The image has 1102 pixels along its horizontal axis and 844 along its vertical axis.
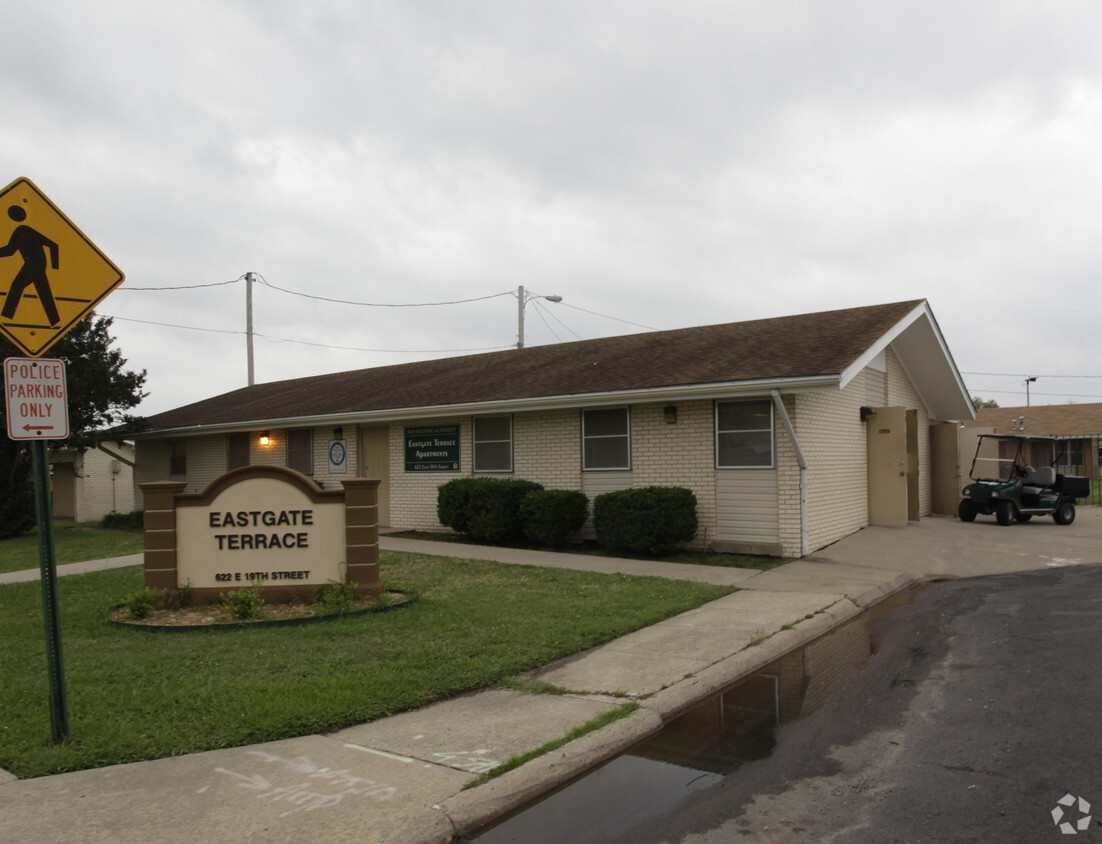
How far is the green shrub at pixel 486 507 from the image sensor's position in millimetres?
14703

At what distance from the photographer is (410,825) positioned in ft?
12.7

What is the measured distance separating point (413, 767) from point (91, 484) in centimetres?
2690

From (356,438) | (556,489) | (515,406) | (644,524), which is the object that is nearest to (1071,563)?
(644,524)

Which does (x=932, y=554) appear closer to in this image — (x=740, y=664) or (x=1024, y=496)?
(x=1024, y=496)

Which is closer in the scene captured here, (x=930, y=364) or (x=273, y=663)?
(x=273, y=663)

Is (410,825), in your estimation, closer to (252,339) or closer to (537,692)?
(537,692)

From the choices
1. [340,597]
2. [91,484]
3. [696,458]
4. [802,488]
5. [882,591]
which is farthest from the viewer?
[91,484]

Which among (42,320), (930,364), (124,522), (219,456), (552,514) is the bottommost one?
(124,522)

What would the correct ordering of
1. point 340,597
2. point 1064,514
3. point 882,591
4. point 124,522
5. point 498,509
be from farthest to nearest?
point 124,522, point 1064,514, point 498,509, point 882,591, point 340,597

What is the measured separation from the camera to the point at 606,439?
1478 centimetres

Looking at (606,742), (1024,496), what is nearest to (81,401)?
(606,742)

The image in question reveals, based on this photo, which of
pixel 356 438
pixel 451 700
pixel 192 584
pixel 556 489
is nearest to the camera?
pixel 451 700

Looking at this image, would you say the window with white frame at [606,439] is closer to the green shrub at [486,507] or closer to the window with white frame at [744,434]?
the green shrub at [486,507]

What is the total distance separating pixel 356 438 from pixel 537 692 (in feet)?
44.6
